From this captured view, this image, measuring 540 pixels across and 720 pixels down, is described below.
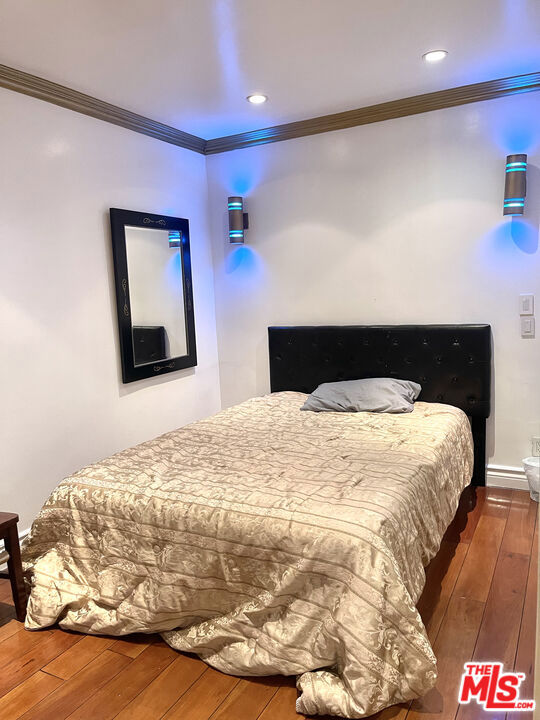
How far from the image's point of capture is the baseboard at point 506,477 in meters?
3.45

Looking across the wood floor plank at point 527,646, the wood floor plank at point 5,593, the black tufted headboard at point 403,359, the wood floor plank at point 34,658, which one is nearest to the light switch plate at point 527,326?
the black tufted headboard at point 403,359

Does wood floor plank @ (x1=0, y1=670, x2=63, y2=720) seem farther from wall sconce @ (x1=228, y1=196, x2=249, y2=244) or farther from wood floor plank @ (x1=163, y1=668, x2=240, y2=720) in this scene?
wall sconce @ (x1=228, y1=196, x2=249, y2=244)

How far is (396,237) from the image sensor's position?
3.64 meters

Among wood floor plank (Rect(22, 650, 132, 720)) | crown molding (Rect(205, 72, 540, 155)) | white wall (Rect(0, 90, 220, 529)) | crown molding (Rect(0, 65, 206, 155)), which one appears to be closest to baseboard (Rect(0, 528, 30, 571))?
white wall (Rect(0, 90, 220, 529))

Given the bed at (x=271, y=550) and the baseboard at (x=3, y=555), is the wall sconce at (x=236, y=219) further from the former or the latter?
the baseboard at (x=3, y=555)

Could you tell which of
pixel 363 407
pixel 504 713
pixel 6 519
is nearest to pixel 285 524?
pixel 504 713

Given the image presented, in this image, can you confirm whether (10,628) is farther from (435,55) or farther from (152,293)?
(435,55)

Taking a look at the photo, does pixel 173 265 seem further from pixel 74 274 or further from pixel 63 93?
pixel 63 93

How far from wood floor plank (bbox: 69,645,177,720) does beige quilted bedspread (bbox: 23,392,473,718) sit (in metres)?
0.08

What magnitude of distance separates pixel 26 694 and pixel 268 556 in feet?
3.20

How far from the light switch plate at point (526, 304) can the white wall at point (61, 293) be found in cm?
242

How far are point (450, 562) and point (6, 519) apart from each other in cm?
202

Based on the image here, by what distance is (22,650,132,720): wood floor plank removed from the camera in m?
1.82

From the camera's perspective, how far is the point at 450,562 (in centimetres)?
265
